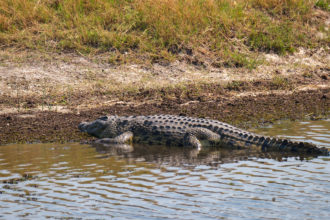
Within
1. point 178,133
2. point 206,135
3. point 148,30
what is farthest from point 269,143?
point 148,30

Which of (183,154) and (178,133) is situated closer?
(183,154)

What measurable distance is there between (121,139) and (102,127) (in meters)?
0.49

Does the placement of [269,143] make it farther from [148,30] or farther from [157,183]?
[148,30]

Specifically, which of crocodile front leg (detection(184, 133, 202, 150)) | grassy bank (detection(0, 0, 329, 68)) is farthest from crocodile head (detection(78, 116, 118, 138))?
grassy bank (detection(0, 0, 329, 68))

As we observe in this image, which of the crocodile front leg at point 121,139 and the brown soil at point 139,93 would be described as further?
the brown soil at point 139,93

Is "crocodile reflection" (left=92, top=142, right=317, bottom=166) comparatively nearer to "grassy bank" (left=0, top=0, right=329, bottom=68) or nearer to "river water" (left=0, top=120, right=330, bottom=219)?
Answer: "river water" (left=0, top=120, right=330, bottom=219)

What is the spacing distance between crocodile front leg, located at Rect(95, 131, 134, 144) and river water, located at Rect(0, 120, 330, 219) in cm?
31

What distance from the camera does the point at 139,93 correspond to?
1050 cm

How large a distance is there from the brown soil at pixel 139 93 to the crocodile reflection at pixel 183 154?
971 millimetres

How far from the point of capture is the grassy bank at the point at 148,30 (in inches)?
461

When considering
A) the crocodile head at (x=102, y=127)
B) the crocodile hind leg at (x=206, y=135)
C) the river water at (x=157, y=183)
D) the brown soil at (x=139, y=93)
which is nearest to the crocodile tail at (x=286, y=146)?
the river water at (x=157, y=183)

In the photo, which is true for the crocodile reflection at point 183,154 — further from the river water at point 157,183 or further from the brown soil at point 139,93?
the brown soil at point 139,93

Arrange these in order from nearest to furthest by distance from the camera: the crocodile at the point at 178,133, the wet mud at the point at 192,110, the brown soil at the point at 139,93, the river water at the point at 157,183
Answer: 1. the river water at the point at 157,183
2. the crocodile at the point at 178,133
3. the wet mud at the point at 192,110
4. the brown soil at the point at 139,93

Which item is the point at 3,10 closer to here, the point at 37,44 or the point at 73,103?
the point at 37,44
